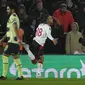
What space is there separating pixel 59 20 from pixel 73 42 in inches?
42.4

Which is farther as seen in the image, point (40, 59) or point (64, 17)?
point (64, 17)

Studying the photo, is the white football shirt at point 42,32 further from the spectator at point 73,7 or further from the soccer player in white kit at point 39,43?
the spectator at point 73,7

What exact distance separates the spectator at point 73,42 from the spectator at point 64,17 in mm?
551

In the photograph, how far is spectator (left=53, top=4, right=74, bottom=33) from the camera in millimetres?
17000

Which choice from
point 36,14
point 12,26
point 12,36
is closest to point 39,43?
point 12,36

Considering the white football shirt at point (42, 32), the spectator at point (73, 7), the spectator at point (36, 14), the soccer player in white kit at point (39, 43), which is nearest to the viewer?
the white football shirt at point (42, 32)

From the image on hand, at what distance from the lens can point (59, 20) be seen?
1711cm

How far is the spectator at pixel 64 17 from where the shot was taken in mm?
17000

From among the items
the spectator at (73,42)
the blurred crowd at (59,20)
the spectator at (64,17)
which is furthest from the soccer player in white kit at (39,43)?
the spectator at (64,17)

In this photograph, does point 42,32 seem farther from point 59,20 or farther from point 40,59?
point 59,20

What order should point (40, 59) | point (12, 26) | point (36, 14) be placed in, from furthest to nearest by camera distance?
point (36, 14) → point (40, 59) → point (12, 26)

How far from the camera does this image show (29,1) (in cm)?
1836

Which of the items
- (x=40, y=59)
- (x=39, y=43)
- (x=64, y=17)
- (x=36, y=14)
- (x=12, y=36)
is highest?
(x=36, y=14)

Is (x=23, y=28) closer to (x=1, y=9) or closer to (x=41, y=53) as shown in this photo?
(x=1, y=9)
